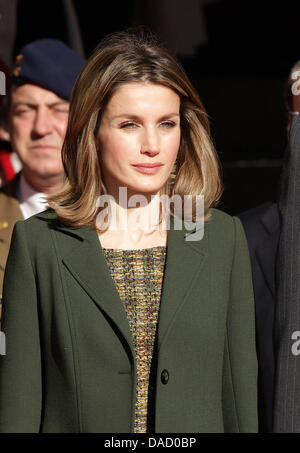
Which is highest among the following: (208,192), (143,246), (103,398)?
(208,192)

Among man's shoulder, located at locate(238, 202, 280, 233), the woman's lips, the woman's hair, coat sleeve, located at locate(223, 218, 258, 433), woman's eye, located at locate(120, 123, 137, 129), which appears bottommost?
coat sleeve, located at locate(223, 218, 258, 433)

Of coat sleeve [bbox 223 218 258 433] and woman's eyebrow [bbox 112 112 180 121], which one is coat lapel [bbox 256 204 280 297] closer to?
coat sleeve [bbox 223 218 258 433]

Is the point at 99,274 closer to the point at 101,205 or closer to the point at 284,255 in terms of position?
the point at 101,205

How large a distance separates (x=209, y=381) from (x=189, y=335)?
154mm

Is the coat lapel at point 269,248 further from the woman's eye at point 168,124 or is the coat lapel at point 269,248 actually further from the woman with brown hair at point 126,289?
the woman's eye at point 168,124

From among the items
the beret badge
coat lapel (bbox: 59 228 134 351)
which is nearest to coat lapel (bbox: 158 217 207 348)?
coat lapel (bbox: 59 228 134 351)

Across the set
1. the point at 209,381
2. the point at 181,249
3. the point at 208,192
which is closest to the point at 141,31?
the point at 208,192

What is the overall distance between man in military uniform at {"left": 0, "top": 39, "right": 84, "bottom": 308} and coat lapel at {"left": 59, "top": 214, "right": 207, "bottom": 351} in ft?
2.34

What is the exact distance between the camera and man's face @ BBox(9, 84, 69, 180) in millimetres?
2895

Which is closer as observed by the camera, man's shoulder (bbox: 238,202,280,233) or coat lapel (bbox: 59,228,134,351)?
coat lapel (bbox: 59,228,134,351)

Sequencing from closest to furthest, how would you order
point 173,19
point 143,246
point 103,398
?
point 103,398 < point 143,246 < point 173,19

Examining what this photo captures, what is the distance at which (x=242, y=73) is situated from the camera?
14.5 feet

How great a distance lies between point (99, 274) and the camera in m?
2.16

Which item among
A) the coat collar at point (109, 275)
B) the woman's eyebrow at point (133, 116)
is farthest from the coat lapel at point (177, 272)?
the woman's eyebrow at point (133, 116)
